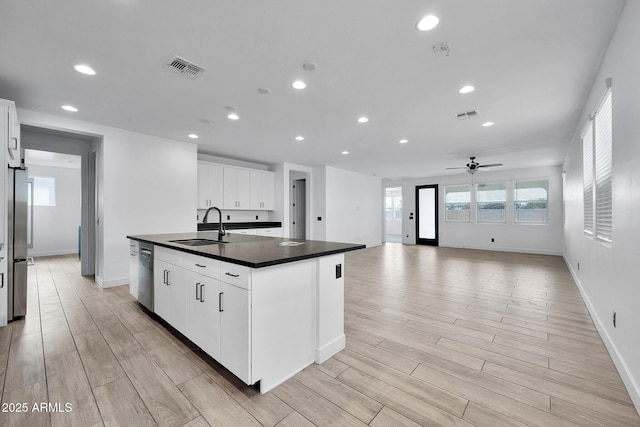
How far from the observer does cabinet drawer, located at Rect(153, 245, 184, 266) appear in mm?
2457

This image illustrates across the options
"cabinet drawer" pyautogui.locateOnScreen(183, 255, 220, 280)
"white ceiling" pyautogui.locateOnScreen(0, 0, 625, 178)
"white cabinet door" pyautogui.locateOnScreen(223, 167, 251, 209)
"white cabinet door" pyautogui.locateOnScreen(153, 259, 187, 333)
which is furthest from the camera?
"white cabinet door" pyautogui.locateOnScreen(223, 167, 251, 209)

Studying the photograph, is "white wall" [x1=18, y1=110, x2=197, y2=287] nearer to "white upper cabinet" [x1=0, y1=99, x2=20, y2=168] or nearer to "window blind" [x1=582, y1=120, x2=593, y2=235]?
"white upper cabinet" [x1=0, y1=99, x2=20, y2=168]

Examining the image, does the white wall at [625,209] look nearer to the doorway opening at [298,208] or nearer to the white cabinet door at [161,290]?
the white cabinet door at [161,290]

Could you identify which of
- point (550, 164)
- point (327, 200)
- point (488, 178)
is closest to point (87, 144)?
point (327, 200)

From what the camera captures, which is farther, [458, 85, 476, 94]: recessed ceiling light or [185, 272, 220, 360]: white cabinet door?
[458, 85, 476, 94]: recessed ceiling light

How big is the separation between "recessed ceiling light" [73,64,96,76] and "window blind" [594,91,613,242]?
4791mm

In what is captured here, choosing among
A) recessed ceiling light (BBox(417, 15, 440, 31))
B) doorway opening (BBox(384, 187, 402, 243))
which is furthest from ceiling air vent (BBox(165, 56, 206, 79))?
doorway opening (BBox(384, 187, 402, 243))

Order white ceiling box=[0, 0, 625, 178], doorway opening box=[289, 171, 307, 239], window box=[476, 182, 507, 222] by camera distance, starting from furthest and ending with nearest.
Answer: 1. doorway opening box=[289, 171, 307, 239]
2. window box=[476, 182, 507, 222]
3. white ceiling box=[0, 0, 625, 178]

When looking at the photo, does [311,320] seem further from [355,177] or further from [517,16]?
[355,177]

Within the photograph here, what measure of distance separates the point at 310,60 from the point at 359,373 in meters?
2.66

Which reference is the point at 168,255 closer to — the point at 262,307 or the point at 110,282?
the point at 262,307

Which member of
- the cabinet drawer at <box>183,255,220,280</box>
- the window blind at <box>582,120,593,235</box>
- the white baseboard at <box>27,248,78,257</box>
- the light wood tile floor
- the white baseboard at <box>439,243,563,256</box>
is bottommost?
the light wood tile floor

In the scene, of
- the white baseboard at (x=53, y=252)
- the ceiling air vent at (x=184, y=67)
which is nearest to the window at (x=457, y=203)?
the ceiling air vent at (x=184, y=67)

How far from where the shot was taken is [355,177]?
9.13m
